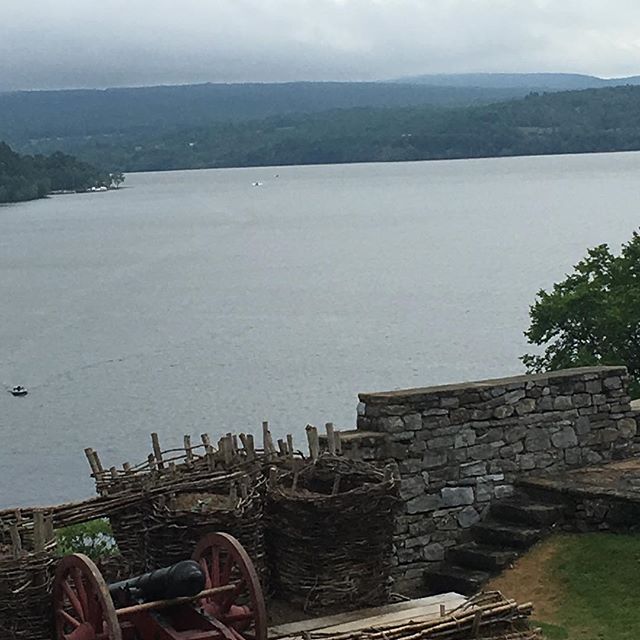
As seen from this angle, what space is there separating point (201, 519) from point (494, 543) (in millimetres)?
3914

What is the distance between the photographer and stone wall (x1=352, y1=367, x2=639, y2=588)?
35.2 ft

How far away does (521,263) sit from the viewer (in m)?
71.8

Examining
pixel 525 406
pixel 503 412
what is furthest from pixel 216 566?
pixel 525 406

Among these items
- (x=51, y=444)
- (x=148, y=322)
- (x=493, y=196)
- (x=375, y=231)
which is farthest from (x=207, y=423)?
(x=493, y=196)

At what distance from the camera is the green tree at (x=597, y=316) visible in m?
21.8

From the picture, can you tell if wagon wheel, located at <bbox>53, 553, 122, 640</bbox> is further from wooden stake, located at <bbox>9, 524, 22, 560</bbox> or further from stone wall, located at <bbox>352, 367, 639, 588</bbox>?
stone wall, located at <bbox>352, 367, 639, 588</bbox>

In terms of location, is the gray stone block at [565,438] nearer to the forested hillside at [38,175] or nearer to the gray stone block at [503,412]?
A: the gray stone block at [503,412]

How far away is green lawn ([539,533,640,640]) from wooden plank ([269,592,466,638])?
1.20m

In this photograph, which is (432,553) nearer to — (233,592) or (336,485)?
(336,485)

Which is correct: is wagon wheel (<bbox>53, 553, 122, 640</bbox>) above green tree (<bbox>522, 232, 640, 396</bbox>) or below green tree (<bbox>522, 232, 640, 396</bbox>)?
above

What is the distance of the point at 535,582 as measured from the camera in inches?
392

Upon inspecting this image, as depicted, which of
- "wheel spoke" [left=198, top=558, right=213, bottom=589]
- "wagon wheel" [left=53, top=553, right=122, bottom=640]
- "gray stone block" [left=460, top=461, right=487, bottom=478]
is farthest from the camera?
"gray stone block" [left=460, top=461, right=487, bottom=478]

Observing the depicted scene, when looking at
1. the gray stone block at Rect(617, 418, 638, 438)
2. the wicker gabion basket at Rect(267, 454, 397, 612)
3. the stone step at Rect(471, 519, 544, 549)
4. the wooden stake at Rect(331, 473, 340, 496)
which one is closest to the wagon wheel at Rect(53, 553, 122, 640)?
the wicker gabion basket at Rect(267, 454, 397, 612)

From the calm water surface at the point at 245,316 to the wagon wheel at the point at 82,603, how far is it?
859 inches
